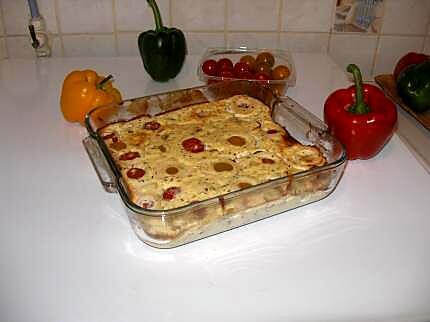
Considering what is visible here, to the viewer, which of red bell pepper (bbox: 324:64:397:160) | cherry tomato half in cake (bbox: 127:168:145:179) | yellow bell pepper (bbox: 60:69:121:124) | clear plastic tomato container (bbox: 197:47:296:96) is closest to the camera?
cherry tomato half in cake (bbox: 127:168:145:179)

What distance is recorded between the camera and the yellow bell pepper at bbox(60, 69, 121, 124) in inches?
38.7

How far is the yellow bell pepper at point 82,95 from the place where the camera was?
98 cm

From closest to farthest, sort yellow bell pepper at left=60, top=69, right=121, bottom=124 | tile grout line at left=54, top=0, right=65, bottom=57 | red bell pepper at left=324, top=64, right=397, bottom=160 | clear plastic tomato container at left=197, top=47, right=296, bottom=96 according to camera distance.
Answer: red bell pepper at left=324, top=64, right=397, bottom=160 → yellow bell pepper at left=60, top=69, right=121, bottom=124 → clear plastic tomato container at left=197, top=47, right=296, bottom=96 → tile grout line at left=54, top=0, right=65, bottom=57

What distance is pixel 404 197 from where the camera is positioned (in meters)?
0.82

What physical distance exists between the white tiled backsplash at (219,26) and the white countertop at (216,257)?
48cm

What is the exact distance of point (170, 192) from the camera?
0.71m

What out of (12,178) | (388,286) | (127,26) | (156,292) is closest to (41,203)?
(12,178)

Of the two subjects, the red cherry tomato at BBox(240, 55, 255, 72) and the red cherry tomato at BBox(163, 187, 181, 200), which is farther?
the red cherry tomato at BBox(240, 55, 255, 72)

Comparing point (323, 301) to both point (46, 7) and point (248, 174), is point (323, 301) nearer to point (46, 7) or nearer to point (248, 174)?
point (248, 174)

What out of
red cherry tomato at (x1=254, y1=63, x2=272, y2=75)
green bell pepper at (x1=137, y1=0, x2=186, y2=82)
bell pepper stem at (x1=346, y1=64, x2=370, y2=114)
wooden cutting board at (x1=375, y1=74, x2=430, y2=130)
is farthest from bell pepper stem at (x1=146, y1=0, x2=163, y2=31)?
wooden cutting board at (x1=375, y1=74, x2=430, y2=130)

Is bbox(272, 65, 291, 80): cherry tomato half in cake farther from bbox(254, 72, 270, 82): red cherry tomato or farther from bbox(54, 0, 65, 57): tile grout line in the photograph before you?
bbox(54, 0, 65, 57): tile grout line

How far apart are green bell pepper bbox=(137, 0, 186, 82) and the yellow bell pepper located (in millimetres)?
159

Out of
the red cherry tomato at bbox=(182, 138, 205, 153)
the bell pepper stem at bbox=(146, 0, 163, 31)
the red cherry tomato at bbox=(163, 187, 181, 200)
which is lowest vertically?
the red cherry tomato at bbox=(163, 187, 181, 200)

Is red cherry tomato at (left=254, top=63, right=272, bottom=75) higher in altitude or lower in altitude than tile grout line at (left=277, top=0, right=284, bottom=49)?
lower
